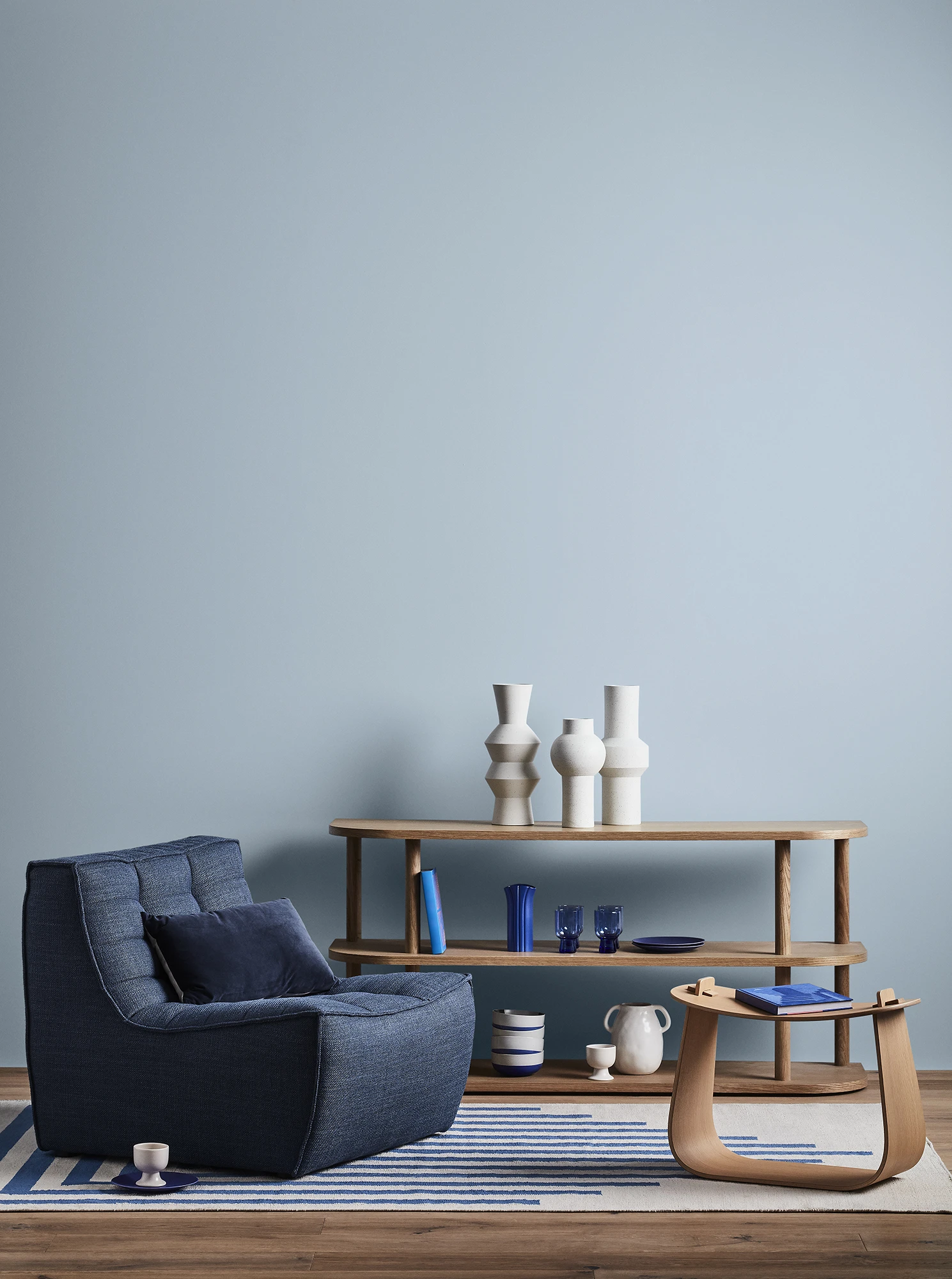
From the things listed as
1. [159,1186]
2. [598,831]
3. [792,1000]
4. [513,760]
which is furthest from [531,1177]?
[513,760]

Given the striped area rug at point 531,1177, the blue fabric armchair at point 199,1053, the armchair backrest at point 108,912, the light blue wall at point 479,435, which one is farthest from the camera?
the light blue wall at point 479,435

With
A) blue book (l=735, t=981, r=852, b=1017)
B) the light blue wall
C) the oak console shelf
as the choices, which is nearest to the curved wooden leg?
blue book (l=735, t=981, r=852, b=1017)

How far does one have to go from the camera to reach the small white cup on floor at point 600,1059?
11.8ft

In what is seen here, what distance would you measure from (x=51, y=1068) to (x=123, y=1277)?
75 cm

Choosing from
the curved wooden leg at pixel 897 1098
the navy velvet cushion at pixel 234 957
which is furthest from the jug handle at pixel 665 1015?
the navy velvet cushion at pixel 234 957

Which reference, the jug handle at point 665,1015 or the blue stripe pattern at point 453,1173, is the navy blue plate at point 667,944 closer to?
the jug handle at point 665,1015

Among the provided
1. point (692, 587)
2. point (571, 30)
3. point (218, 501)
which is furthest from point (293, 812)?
point (571, 30)

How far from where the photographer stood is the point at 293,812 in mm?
3992

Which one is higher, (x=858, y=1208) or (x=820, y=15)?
(x=820, y=15)

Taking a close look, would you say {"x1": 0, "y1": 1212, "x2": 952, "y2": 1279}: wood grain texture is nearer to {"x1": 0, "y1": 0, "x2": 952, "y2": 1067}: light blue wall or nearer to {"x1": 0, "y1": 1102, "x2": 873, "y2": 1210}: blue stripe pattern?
{"x1": 0, "y1": 1102, "x2": 873, "y2": 1210}: blue stripe pattern

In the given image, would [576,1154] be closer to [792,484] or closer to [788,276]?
[792,484]

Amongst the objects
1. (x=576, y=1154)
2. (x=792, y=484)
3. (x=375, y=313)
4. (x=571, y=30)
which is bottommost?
(x=576, y=1154)

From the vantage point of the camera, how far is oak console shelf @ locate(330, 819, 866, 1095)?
11.7ft

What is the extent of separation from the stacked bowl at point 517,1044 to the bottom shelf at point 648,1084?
29 millimetres
